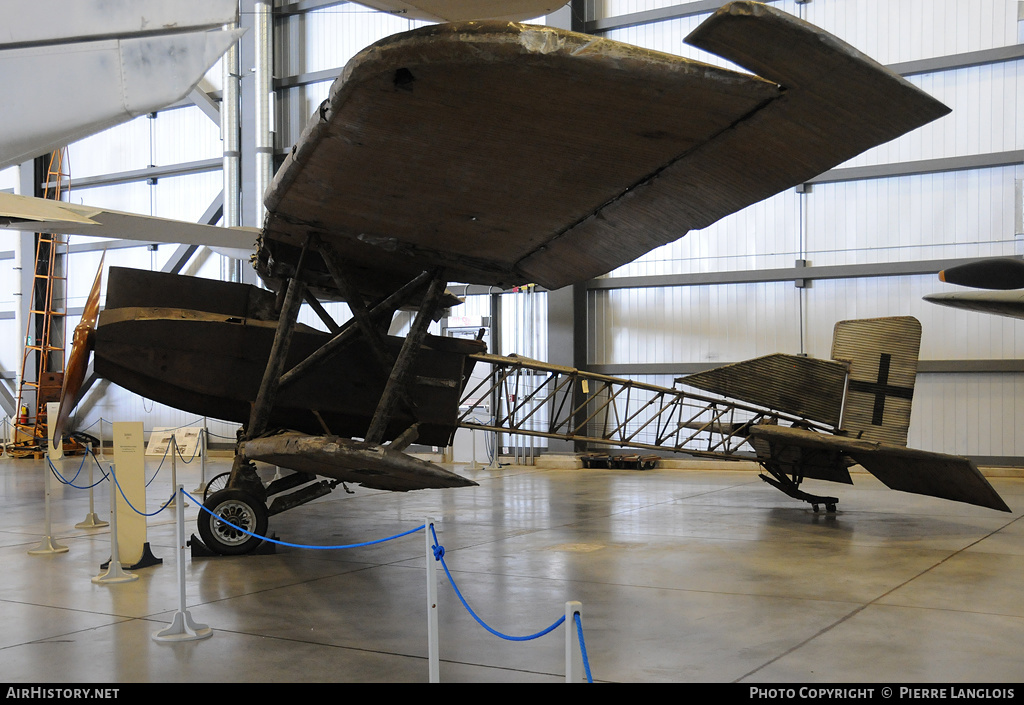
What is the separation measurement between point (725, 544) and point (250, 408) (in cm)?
517

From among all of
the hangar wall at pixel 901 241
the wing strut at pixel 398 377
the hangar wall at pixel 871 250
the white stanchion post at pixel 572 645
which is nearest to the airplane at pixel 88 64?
the wing strut at pixel 398 377

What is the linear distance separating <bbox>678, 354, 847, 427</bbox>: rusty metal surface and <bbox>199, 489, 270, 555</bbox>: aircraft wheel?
5286mm

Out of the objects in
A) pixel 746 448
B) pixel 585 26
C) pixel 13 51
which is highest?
pixel 585 26

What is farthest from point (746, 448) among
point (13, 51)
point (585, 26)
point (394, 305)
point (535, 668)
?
point (13, 51)

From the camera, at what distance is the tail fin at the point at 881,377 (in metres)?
10.0

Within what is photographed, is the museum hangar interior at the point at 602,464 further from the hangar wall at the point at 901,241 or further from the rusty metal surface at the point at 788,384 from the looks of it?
the rusty metal surface at the point at 788,384

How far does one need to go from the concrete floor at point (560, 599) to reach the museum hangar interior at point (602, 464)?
1.5 inches

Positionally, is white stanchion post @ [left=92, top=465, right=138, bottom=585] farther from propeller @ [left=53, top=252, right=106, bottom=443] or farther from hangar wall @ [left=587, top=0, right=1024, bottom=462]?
hangar wall @ [left=587, top=0, right=1024, bottom=462]

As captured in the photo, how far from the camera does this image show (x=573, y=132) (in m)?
4.41

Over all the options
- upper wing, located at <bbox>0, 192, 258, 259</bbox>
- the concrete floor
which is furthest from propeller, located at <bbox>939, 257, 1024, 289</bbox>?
upper wing, located at <bbox>0, 192, 258, 259</bbox>

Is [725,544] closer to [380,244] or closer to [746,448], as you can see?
[380,244]

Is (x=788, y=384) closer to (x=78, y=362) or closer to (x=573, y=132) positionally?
(x=573, y=132)

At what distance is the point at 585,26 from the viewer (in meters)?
19.9

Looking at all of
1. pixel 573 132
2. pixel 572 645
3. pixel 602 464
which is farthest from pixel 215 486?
pixel 572 645
